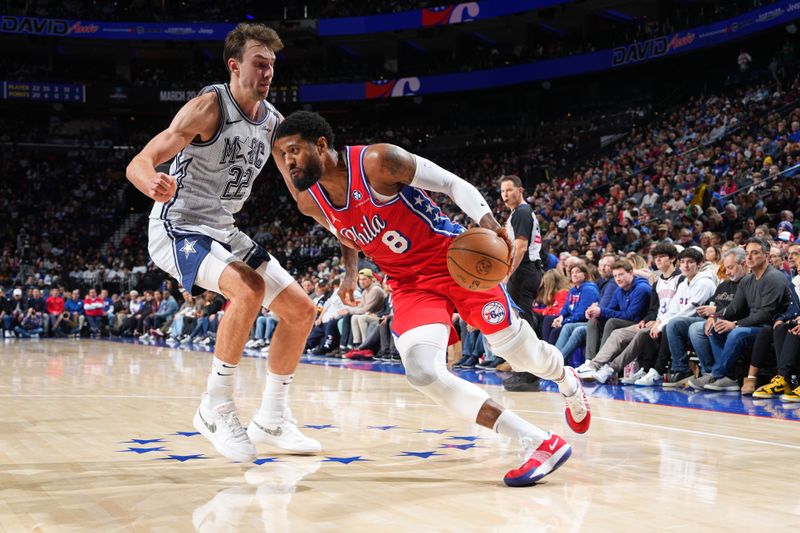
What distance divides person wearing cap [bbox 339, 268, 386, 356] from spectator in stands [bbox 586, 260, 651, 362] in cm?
393

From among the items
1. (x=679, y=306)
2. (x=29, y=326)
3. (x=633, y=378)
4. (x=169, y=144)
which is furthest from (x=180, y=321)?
(x=169, y=144)

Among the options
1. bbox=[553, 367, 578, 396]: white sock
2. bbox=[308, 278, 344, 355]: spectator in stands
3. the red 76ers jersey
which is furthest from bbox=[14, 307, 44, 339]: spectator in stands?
bbox=[553, 367, 578, 396]: white sock

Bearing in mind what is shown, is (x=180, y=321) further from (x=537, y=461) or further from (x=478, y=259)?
(x=537, y=461)

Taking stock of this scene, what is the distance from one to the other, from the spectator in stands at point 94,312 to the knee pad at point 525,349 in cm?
1819

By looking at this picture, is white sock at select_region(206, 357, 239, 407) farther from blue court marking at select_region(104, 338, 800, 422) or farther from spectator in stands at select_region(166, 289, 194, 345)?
spectator in stands at select_region(166, 289, 194, 345)

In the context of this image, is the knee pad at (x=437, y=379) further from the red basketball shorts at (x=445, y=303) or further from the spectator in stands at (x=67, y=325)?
the spectator in stands at (x=67, y=325)

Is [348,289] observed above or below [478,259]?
below

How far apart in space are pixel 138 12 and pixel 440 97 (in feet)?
40.4

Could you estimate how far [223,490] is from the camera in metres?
3.25

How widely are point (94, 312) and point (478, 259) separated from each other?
18784 mm

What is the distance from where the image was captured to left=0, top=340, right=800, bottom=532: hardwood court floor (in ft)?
9.18

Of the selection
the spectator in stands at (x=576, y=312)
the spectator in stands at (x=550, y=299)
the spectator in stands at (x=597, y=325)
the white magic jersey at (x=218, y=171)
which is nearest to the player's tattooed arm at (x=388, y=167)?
the white magic jersey at (x=218, y=171)

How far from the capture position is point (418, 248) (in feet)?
13.1

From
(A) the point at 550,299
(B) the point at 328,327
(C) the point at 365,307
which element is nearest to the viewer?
(A) the point at 550,299
